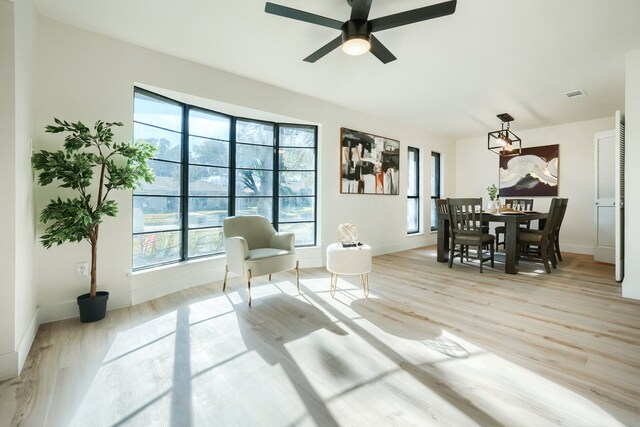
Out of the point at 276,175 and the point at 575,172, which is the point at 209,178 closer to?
A: the point at 276,175

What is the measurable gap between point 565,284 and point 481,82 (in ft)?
9.15

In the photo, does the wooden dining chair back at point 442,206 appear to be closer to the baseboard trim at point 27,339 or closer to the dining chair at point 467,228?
the dining chair at point 467,228

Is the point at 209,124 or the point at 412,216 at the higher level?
the point at 209,124

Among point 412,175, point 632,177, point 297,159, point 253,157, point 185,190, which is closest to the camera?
point 632,177

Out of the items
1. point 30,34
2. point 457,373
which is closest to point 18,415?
point 457,373

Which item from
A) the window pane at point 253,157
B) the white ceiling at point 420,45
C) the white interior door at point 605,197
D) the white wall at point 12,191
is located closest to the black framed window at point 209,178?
the window pane at point 253,157

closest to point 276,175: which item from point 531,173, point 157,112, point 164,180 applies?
point 164,180

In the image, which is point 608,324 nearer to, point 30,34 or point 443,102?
point 443,102

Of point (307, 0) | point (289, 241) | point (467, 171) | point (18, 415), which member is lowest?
point (18, 415)

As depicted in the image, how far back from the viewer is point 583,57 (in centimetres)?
306

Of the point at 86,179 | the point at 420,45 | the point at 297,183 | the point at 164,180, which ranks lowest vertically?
the point at 86,179

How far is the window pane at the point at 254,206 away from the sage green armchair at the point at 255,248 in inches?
21.8

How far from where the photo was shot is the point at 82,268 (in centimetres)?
254

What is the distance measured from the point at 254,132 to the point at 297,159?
77cm
